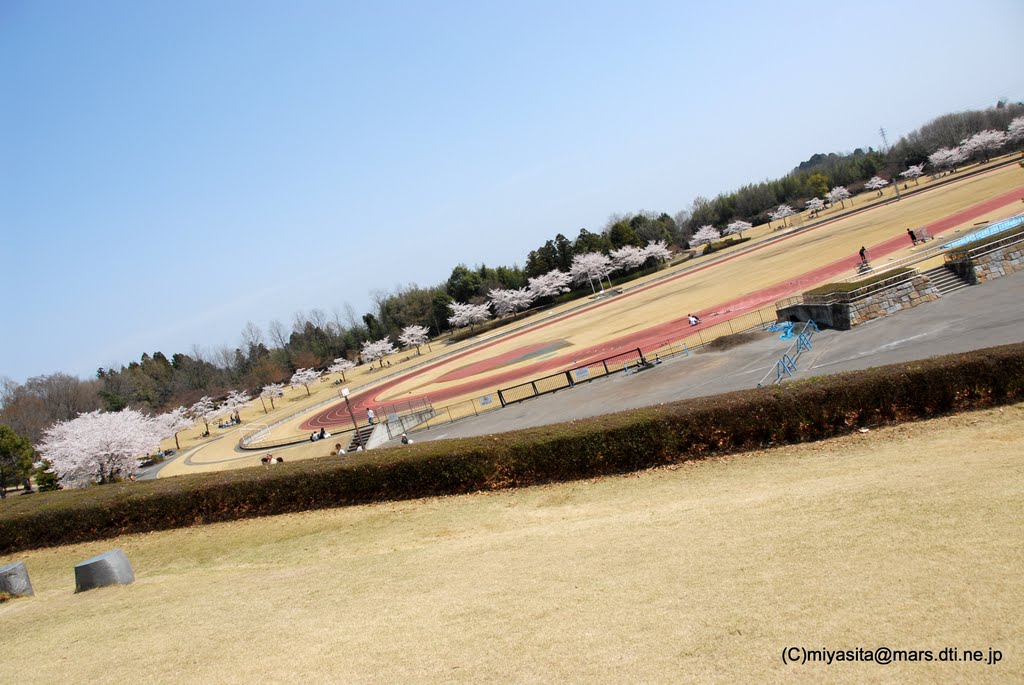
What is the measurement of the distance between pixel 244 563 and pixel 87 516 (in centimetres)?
665

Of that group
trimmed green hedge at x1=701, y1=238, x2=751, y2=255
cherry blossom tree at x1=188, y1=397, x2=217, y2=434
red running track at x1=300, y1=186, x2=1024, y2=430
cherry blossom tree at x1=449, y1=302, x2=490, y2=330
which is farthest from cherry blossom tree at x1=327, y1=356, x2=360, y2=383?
trimmed green hedge at x1=701, y1=238, x2=751, y2=255

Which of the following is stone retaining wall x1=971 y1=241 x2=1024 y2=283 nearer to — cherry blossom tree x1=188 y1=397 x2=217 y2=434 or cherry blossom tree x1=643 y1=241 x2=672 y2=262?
cherry blossom tree x1=643 y1=241 x2=672 y2=262

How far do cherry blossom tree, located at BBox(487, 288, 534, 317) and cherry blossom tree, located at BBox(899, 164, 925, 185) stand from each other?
65.6 meters

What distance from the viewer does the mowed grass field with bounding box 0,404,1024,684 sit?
5.29m

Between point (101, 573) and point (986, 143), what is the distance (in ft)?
381

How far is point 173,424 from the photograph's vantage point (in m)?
74.2

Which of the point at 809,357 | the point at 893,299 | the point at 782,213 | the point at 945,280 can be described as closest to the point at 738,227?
the point at 782,213

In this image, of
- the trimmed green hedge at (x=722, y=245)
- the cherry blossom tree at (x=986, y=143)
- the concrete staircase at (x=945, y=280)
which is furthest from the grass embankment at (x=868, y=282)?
the cherry blossom tree at (x=986, y=143)

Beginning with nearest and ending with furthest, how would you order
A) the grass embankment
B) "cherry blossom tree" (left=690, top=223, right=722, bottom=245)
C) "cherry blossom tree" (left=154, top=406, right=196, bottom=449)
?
the grass embankment < "cherry blossom tree" (left=154, top=406, right=196, bottom=449) < "cherry blossom tree" (left=690, top=223, right=722, bottom=245)

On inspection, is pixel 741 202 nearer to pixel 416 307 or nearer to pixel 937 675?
Answer: pixel 416 307

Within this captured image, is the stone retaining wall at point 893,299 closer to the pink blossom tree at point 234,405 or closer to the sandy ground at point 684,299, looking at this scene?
the sandy ground at point 684,299

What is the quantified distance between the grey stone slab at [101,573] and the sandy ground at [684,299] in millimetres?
25269

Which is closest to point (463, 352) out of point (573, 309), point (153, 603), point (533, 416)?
point (573, 309)

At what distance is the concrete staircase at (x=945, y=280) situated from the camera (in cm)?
2756
